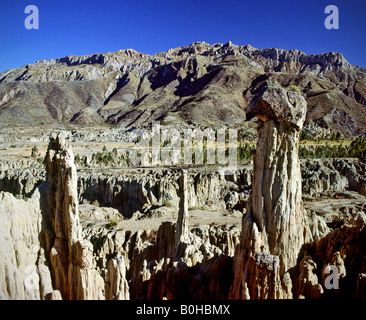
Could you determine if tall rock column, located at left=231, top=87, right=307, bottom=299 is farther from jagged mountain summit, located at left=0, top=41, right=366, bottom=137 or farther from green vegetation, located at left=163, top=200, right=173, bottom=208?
jagged mountain summit, located at left=0, top=41, right=366, bottom=137

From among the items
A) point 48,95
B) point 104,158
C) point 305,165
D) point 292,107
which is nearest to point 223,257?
point 292,107

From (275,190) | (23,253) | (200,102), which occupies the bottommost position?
(23,253)

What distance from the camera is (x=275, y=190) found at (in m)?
8.68

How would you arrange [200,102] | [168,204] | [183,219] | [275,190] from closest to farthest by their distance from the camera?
[275,190], [183,219], [168,204], [200,102]

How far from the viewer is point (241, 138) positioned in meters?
A: 90.4

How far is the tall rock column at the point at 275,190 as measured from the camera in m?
8.23

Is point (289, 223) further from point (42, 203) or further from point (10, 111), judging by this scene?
point (10, 111)

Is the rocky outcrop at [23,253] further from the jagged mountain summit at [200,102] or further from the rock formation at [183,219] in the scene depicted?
the jagged mountain summit at [200,102]

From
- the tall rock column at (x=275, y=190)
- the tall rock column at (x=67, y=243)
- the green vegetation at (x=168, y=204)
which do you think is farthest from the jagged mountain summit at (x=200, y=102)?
the tall rock column at (x=67, y=243)

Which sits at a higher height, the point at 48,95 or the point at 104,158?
the point at 48,95

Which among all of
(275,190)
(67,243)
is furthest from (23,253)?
(275,190)

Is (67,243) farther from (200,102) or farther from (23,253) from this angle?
(200,102)

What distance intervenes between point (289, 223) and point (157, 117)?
14845 centimetres

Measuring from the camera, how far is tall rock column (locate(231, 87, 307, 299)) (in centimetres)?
823
